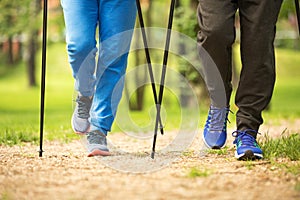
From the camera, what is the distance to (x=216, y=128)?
4945 millimetres

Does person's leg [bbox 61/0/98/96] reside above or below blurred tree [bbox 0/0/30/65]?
above

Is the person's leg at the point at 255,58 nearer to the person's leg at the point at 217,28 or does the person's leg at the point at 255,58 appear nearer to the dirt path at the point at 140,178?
the person's leg at the point at 217,28

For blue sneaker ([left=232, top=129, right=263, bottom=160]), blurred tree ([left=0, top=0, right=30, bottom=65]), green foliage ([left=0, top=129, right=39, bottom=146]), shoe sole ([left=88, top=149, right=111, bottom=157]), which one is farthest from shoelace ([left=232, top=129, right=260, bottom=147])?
blurred tree ([left=0, top=0, right=30, bottom=65])

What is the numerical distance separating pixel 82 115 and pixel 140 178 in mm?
1550

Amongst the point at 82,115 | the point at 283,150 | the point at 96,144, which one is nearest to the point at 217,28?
the point at 283,150

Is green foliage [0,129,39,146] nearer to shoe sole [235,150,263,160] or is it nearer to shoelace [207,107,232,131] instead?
shoelace [207,107,232,131]

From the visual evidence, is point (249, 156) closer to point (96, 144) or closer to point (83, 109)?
point (96, 144)

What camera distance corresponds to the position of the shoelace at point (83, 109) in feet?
16.6

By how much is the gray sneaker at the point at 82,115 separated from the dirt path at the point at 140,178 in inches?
15.8

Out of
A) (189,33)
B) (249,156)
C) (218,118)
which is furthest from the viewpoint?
Answer: (189,33)

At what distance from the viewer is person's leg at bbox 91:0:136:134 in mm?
4680

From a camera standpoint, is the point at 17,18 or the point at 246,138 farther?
the point at 17,18

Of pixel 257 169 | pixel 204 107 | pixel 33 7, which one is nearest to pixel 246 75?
pixel 257 169

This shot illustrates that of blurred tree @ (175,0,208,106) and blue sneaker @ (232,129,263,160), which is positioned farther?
blurred tree @ (175,0,208,106)
